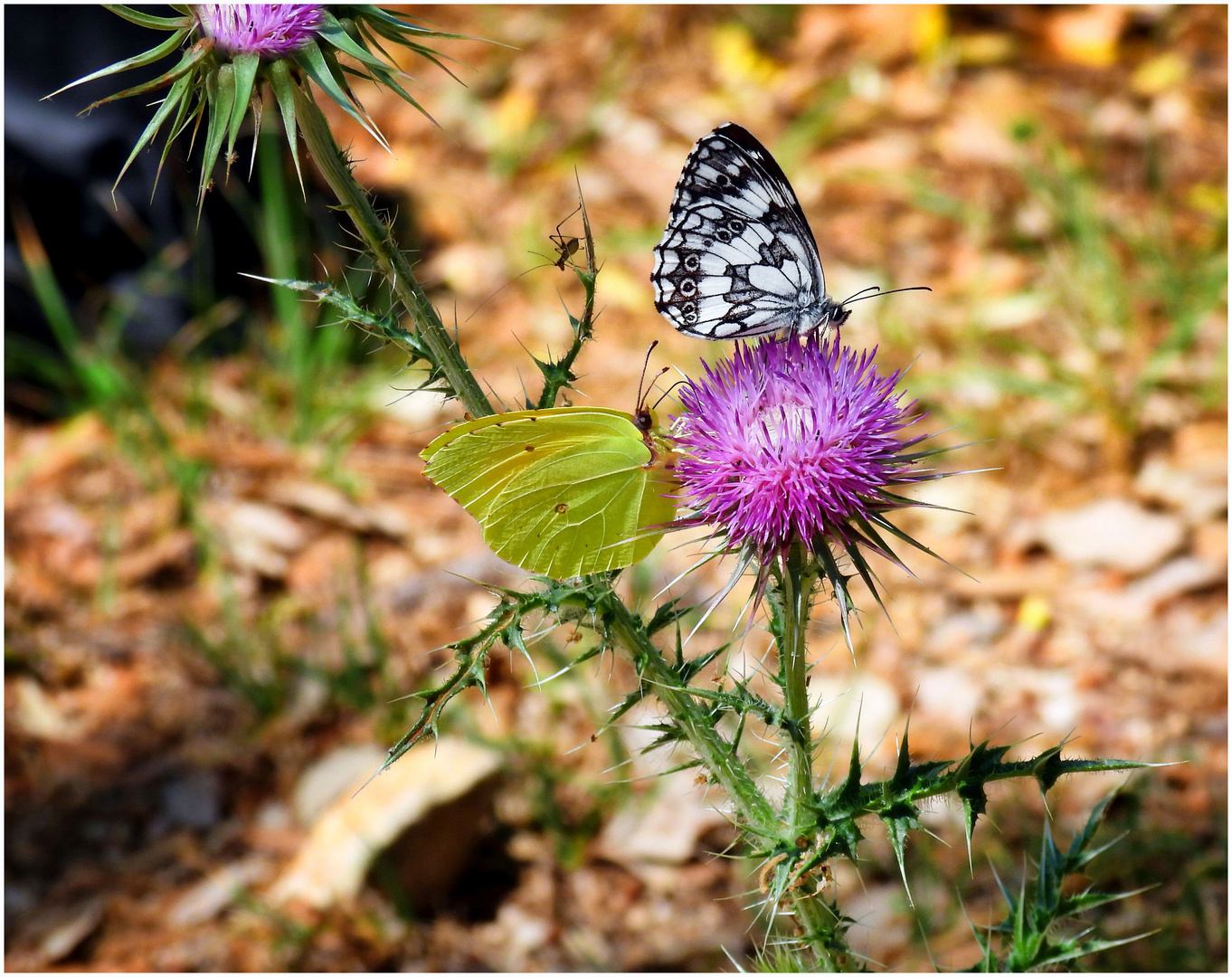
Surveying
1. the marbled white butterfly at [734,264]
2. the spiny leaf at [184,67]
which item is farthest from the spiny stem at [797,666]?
the spiny leaf at [184,67]

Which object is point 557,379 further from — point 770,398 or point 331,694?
point 331,694

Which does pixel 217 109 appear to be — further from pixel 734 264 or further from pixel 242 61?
pixel 734 264

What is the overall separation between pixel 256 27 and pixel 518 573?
11.9 feet

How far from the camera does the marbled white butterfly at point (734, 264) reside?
259cm

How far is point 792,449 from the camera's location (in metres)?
2.39

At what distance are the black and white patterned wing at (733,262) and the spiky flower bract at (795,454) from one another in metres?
0.13

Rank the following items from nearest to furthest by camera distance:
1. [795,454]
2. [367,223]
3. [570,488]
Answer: [367,223] < [795,454] < [570,488]

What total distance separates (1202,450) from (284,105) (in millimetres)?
4859

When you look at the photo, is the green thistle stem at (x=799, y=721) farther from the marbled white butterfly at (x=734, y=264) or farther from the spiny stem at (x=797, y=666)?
the marbled white butterfly at (x=734, y=264)

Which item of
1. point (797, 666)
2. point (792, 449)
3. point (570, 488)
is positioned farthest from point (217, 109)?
point (797, 666)

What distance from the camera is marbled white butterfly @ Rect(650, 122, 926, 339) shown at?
2586 millimetres

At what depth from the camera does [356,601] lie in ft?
18.0


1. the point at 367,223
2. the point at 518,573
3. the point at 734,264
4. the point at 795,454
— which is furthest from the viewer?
the point at 518,573

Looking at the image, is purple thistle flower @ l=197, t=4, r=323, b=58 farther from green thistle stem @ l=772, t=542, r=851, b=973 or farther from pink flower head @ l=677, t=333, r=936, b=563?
green thistle stem @ l=772, t=542, r=851, b=973
